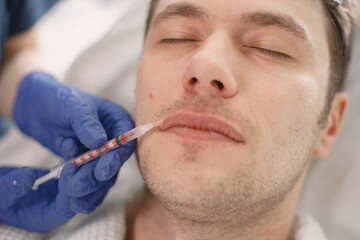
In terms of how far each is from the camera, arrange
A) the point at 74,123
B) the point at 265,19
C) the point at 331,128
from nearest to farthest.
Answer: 1. the point at 265,19
2. the point at 74,123
3. the point at 331,128

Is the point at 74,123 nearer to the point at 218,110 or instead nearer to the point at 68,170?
the point at 68,170

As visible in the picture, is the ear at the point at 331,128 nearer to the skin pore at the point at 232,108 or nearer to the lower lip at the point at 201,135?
the skin pore at the point at 232,108

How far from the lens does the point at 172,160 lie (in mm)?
866

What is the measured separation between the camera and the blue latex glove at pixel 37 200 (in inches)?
40.1

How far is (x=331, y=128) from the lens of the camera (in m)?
1.20

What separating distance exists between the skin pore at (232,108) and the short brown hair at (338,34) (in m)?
0.04

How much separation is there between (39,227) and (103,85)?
72 cm

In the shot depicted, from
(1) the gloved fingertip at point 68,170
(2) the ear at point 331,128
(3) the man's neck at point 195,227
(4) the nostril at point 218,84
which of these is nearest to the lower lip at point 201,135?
(4) the nostril at point 218,84

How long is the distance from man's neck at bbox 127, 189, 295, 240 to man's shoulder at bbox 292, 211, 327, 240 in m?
0.04

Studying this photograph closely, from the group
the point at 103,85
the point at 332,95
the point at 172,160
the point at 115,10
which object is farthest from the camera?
the point at 115,10

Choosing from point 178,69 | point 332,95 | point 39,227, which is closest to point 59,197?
point 39,227

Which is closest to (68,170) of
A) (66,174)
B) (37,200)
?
(66,174)

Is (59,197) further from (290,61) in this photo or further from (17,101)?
(290,61)

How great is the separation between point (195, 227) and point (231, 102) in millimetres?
354
